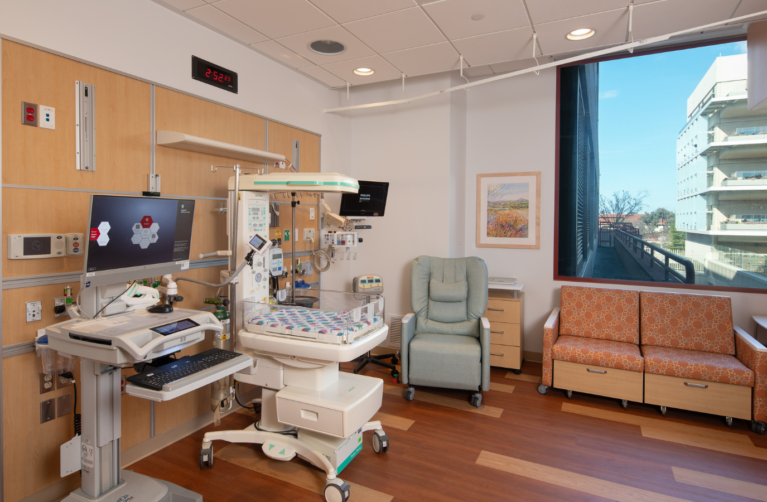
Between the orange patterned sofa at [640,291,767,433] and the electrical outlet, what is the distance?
13.3 feet

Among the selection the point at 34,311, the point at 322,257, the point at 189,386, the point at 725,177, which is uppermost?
the point at 725,177

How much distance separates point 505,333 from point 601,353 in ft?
2.99

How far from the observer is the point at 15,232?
2148mm

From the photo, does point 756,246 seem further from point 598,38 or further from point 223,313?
point 223,313

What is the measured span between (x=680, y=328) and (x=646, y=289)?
20.7 inches

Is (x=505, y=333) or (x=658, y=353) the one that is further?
(x=505, y=333)

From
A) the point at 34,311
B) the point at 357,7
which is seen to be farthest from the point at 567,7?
the point at 34,311

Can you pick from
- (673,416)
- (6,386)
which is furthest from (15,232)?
(673,416)

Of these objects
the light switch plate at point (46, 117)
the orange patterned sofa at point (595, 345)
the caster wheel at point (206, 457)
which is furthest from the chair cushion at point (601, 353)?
the light switch plate at point (46, 117)

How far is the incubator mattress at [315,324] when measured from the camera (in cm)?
250

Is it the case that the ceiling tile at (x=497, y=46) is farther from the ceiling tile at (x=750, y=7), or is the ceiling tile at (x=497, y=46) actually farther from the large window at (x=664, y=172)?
the ceiling tile at (x=750, y=7)

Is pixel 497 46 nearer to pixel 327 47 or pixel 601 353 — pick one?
pixel 327 47

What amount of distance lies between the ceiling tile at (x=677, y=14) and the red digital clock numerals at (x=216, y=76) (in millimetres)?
2941

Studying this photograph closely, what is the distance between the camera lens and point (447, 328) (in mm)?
3922
